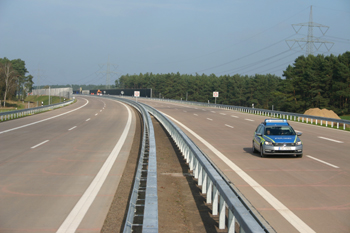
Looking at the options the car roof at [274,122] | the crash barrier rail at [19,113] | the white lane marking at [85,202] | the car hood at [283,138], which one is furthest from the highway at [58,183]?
the crash barrier rail at [19,113]

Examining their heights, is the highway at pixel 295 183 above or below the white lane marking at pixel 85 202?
above

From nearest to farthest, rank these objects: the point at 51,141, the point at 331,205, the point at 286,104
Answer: the point at 331,205, the point at 51,141, the point at 286,104

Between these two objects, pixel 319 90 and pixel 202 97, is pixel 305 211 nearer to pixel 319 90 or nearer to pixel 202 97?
pixel 319 90

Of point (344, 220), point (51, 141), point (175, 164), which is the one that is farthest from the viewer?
point (51, 141)

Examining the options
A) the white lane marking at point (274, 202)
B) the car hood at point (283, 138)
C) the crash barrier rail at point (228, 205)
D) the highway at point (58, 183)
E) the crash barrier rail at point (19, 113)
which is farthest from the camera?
the crash barrier rail at point (19, 113)

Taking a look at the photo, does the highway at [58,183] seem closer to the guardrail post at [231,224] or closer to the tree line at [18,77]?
the guardrail post at [231,224]

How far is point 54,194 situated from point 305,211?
5.63 metres

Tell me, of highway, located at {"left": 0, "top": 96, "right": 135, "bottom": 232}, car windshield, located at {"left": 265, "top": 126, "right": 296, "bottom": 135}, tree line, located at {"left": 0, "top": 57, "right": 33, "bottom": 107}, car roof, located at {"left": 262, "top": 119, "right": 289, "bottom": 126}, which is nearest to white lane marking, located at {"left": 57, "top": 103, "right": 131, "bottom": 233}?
highway, located at {"left": 0, "top": 96, "right": 135, "bottom": 232}

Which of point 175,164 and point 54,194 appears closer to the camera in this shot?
point 54,194

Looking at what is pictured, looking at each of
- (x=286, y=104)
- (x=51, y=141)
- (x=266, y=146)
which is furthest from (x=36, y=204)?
(x=286, y=104)

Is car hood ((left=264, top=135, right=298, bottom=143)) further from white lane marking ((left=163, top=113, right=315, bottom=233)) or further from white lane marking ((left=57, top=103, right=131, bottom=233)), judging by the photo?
white lane marking ((left=57, top=103, right=131, bottom=233))

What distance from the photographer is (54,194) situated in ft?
29.4

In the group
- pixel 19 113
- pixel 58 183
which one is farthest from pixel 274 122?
pixel 19 113

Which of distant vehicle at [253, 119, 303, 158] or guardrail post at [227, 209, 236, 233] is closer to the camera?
guardrail post at [227, 209, 236, 233]
